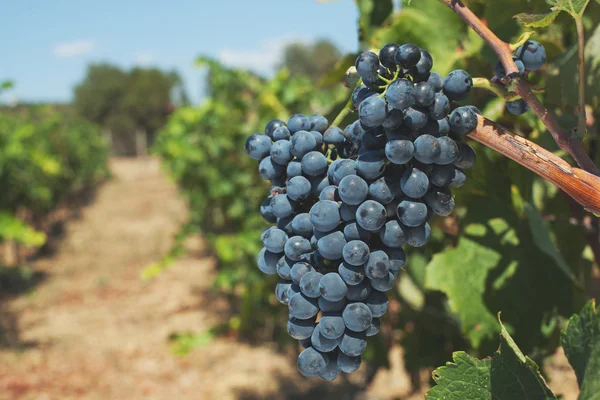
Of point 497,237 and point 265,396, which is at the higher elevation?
point 497,237

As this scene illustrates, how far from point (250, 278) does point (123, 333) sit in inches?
82.5

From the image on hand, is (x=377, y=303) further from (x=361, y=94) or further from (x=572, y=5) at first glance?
(x=572, y=5)

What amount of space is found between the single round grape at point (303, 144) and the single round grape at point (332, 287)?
0.21 meters

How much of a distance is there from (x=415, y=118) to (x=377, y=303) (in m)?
0.29

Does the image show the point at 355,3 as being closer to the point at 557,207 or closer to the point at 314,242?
the point at 557,207

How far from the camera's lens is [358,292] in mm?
822

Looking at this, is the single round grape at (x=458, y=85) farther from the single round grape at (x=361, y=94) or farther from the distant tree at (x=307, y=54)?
the distant tree at (x=307, y=54)

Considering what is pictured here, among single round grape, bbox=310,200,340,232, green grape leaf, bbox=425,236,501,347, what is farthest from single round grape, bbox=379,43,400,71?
green grape leaf, bbox=425,236,501,347

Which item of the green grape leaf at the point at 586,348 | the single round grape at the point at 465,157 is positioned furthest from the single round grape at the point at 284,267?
the green grape leaf at the point at 586,348

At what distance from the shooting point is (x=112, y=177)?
71.0 ft

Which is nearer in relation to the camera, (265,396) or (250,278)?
(265,396)

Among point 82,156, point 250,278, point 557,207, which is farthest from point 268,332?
point 82,156

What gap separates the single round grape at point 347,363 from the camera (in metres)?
0.81

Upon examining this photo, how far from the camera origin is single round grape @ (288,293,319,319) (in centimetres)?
82
